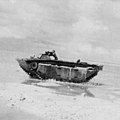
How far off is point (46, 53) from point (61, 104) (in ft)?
83.7

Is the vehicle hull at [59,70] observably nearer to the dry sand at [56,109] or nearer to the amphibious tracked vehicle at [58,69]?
the amphibious tracked vehicle at [58,69]

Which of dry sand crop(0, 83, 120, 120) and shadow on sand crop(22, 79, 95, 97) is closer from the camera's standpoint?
dry sand crop(0, 83, 120, 120)

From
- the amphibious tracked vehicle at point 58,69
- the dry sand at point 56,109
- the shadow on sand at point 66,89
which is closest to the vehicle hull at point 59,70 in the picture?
the amphibious tracked vehicle at point 58,69

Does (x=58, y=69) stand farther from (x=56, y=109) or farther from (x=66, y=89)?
(x=56, y=109)

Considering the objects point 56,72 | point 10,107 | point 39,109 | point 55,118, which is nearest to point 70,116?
point 55,118

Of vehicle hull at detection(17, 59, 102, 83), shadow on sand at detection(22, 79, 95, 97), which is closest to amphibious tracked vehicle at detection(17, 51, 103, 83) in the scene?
vehicle hull at detection(17, 59, 102, 83)

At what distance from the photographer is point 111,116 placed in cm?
1767

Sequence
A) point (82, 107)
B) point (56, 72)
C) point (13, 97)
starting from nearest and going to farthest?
point (82, 107)
point (13, 97)
point (56, 72)

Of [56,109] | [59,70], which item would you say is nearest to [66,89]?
[59,70]

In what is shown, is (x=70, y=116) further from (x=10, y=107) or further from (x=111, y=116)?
(x=10, y=107)

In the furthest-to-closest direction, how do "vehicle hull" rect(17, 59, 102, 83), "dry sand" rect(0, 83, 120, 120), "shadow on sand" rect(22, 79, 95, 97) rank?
"vehicle hull" rect(17, 59, 102, 83), "shadow on sand" rect(22, 79, 95, 97), "dry sand" rect(0, 83, 120, 120)

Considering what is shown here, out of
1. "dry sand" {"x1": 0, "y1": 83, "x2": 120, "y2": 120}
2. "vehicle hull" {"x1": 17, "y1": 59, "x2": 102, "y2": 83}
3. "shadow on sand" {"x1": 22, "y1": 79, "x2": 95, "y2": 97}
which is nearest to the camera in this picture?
"dry sand" {"x1": 0, "y1": 83, "x2": 120, "y2": 120}

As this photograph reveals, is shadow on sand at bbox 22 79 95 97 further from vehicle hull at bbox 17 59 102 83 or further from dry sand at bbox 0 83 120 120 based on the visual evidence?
dry sand at bbox 0 83 120 120

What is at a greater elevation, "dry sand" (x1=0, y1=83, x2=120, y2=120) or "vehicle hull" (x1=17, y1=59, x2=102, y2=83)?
"vehicle hull" (x1=17, y1=59, x2=102, y2=83)
